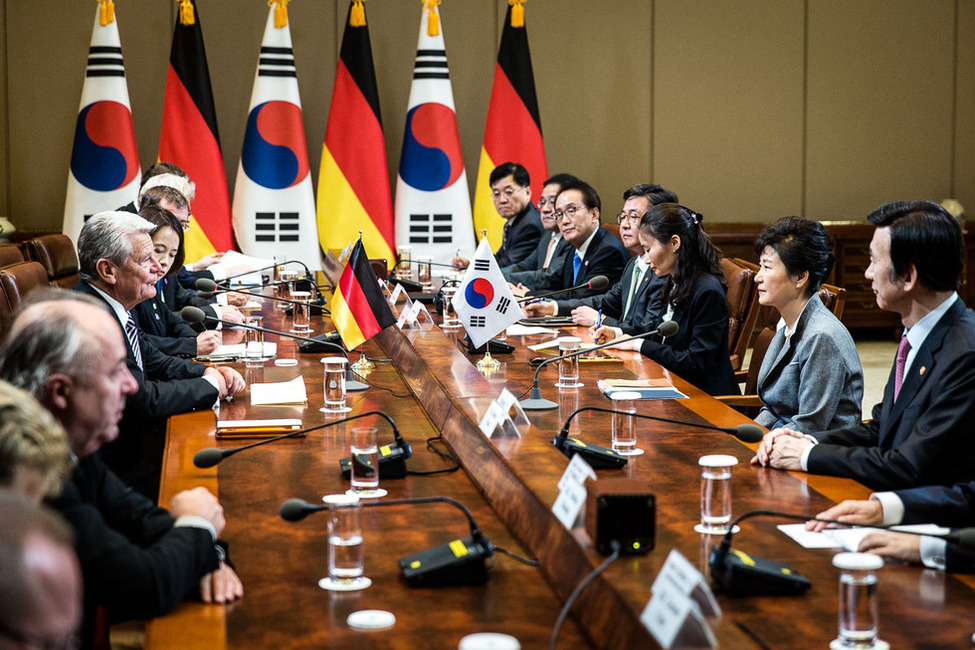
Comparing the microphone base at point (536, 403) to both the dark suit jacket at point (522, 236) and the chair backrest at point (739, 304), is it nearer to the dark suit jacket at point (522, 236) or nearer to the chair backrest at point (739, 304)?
the chair backrest at point (739, 304)

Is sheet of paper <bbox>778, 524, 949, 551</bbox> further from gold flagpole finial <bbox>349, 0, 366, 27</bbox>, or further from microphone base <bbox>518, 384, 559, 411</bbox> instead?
gold flagpole finial <bbox>349, 0, 366, 27</bbox>

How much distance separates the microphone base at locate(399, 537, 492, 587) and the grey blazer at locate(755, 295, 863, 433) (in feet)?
4.57

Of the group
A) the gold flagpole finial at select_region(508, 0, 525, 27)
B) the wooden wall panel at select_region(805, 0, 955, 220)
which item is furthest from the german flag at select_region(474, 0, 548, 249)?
the wooden wall panel at select_region(805, 0, 955, 220)

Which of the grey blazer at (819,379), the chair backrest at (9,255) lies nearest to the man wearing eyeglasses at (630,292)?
the grey blazer at (819,379)

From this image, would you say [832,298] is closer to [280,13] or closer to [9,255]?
[9,255]

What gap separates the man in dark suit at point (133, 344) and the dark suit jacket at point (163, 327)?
55cm

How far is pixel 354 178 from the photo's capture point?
24.0ft

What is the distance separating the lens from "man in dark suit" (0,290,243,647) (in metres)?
1.54

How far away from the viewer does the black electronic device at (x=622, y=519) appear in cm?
165

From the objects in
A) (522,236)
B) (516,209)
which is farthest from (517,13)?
(522,236)

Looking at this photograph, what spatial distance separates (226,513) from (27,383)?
59 centimetres

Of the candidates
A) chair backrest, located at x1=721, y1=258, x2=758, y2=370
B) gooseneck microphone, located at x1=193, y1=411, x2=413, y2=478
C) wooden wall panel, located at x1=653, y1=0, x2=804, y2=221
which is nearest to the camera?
gooseneck microphone, located at x1=193, y1=411, x2=413, y2=478

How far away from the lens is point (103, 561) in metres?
1.54

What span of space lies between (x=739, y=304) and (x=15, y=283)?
9.39 feet
